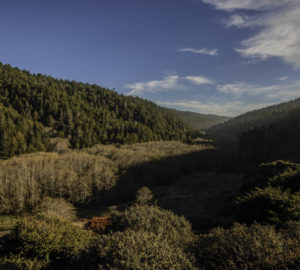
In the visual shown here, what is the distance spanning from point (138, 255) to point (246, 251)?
377 cm

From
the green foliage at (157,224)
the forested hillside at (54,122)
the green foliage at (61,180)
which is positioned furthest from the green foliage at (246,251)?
the forested hillside at (54,122)

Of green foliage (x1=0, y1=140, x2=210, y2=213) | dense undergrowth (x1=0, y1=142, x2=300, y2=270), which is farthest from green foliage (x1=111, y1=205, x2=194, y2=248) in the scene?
green foliage (x1=0, y1=140, x2=210, y2=213)

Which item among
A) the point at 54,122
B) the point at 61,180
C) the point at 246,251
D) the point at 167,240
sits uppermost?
the point at 54,122

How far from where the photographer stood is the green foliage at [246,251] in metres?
6.35

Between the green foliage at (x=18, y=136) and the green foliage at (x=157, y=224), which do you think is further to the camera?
the green foliage at (x=18, y=136)

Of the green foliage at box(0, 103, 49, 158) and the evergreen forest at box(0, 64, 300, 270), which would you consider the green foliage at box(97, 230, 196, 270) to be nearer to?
the evergreen forest at box(0, 64, 300, 270)

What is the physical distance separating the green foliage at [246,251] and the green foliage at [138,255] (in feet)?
4.04

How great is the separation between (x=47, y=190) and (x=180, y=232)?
49.6m

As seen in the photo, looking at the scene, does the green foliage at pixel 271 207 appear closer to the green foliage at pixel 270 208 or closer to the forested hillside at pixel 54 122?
the green foliage at pixel 270 208

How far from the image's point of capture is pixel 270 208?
14570 mm

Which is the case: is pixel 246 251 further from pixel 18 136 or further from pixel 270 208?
pixel 18 136

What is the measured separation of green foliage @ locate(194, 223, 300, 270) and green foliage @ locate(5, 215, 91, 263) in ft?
19.2

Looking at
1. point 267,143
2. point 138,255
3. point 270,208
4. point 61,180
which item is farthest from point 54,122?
point 138,255

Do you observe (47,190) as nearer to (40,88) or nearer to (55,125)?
(55,125)
